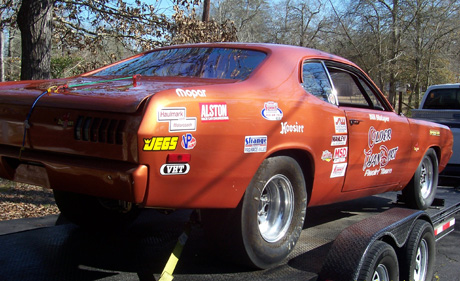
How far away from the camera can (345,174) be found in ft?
12.2

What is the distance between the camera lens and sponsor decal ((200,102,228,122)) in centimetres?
248

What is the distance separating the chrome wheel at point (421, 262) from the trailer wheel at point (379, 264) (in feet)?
1.58

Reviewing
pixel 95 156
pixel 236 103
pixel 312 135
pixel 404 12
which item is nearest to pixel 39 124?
pixel 95 156

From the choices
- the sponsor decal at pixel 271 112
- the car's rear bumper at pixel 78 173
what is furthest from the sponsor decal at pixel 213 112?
the car's rear bumper at pixel 78 173

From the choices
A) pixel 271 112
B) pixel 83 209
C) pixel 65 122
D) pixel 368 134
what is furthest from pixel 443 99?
pixel 65 122

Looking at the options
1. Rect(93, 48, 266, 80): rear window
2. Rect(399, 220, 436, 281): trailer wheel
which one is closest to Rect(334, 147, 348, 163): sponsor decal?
Rect(399, 220, 436, 281): trailer wheel

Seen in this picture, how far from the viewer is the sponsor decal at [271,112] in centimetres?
284

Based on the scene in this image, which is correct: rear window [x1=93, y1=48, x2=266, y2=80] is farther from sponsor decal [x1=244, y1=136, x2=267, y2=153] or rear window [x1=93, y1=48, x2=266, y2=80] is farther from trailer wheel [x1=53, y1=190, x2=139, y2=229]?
trailer wheel [x1=53, y1=190, x2=139, y2=229]

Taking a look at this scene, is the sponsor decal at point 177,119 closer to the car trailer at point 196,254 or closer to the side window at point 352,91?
the car trailer at point 196,254

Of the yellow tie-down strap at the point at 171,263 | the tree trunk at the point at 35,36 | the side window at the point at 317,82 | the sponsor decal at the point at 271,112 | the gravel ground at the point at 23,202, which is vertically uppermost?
the tree trunk at the point at 35,36

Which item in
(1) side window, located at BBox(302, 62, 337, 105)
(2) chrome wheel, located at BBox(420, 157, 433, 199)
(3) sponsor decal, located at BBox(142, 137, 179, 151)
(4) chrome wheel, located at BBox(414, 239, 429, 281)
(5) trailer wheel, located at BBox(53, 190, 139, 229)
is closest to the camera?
(3) sponsor decal, located at BBox(142, 137, 179, 151)

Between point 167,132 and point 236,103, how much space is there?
519mm

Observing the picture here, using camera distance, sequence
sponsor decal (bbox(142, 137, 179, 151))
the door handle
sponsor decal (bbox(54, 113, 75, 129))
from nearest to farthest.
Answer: sponsor decal (bbox(142, 137, 179, 151)), sponsor decal (bbox(54, 113, 75, 129)), the door handle

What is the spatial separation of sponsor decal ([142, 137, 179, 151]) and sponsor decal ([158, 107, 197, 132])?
2.2 inches
